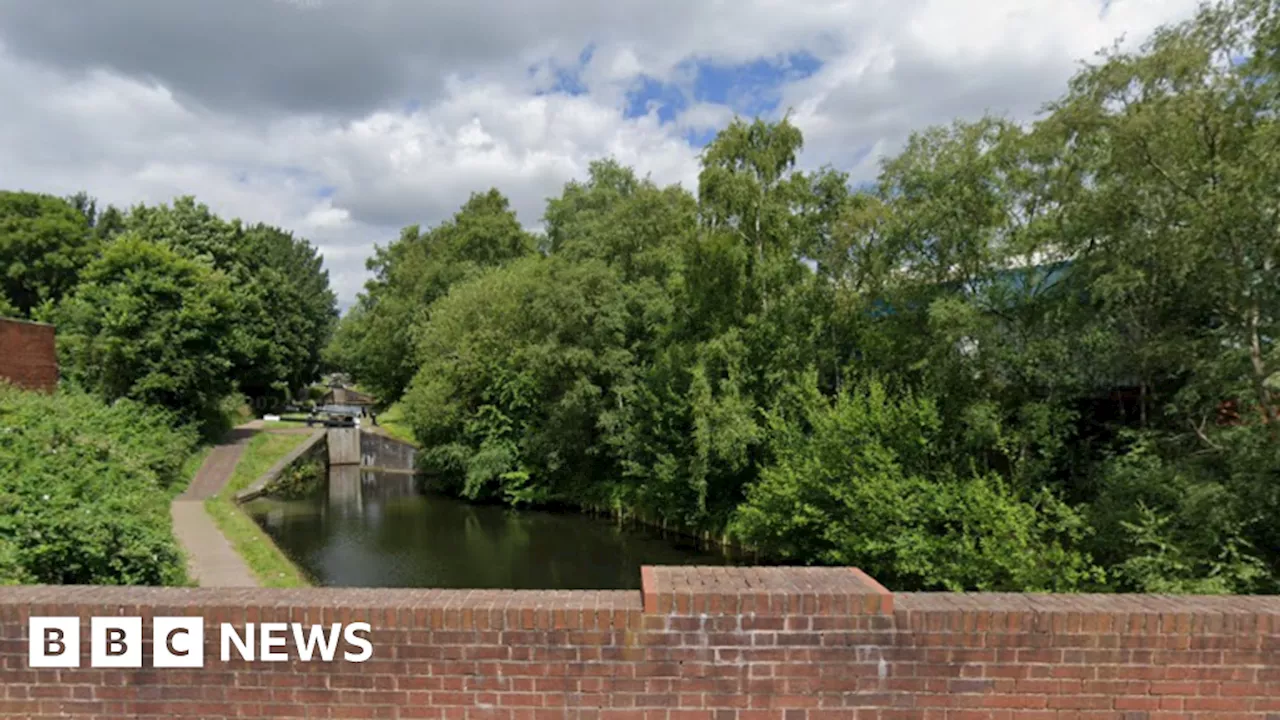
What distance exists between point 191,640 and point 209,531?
47.6 feet

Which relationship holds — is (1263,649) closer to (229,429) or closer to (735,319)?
(735,319)

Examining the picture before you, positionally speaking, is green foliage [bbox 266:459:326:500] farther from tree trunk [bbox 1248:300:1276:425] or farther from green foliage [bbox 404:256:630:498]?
tree trunk [bbox 1248:300:1276:425]

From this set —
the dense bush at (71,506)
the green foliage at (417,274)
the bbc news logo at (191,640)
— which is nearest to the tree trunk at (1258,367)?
the bbc news logo at (191,640)

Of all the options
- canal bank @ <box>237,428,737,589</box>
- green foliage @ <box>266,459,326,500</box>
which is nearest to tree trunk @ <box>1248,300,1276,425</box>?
canal bank @ <box>237,428,737,589</box>

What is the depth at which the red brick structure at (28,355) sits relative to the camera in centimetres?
1752

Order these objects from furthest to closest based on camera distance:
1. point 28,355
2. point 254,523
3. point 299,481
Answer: point 299,481, point 28,355, point 254,523

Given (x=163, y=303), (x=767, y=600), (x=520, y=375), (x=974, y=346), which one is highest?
(x=163, y=303)

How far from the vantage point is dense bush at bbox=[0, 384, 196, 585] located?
22.7 feet

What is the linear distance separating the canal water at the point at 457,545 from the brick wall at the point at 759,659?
12011 millimetres

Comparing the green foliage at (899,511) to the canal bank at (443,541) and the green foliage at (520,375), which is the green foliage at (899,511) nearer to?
the canal bank at (443,541)

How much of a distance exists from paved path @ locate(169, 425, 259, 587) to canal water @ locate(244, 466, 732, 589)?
163 centimetres

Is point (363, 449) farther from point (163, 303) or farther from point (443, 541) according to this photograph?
point (443, 541)

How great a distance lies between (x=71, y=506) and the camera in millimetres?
8180

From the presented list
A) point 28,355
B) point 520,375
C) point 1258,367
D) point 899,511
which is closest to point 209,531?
point 28,355
